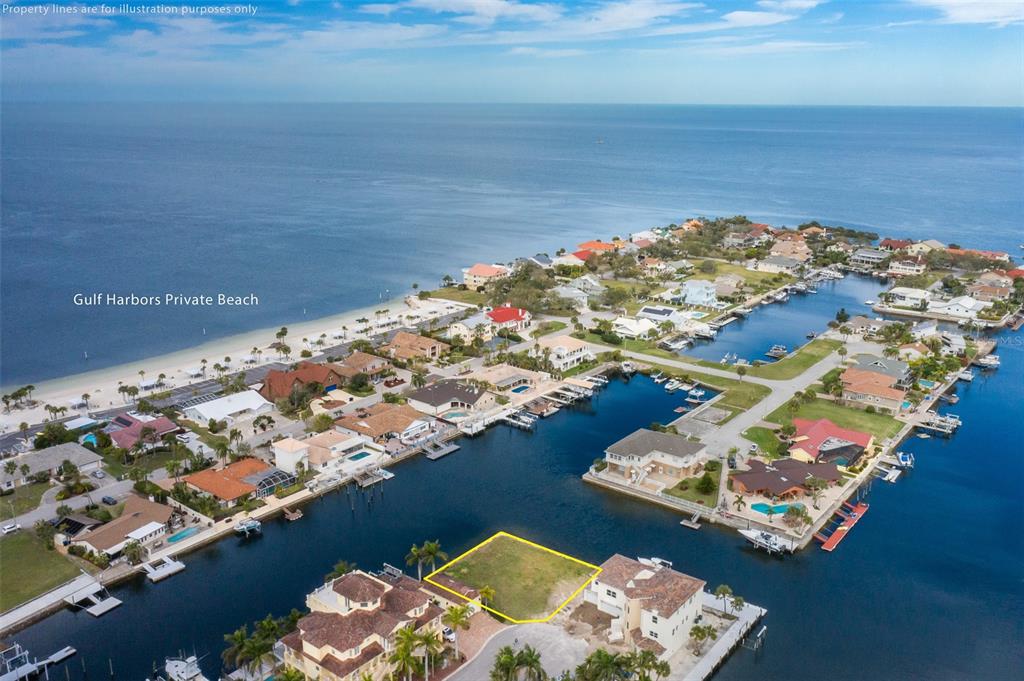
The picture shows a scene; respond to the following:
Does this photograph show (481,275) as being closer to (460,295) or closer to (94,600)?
(460,295)

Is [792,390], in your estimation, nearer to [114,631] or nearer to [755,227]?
[114,631]

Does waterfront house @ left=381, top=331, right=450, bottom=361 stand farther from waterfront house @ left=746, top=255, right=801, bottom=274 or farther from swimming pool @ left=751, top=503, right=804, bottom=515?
A: waterfront house @ left=746, top=255, right=801, bottom=274

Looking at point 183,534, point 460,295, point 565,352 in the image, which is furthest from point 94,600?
point 460,295

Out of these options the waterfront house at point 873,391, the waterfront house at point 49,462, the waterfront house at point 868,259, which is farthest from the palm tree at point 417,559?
the waterfront house at point 868,259

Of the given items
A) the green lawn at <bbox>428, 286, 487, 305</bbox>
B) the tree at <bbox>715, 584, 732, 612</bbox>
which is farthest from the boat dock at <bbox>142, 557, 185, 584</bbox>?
the green lawn at <bbox>428, 286, 487, 305</bbox>

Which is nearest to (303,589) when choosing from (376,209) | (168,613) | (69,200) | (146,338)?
(168,613)

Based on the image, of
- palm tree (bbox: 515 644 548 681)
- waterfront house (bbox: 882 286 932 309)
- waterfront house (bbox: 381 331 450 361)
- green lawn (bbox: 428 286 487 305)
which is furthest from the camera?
green lawn (bbox: 428 286 487 305)

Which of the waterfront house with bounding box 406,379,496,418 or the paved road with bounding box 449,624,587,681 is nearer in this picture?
the paved road with bounding box 449,624,587,681
